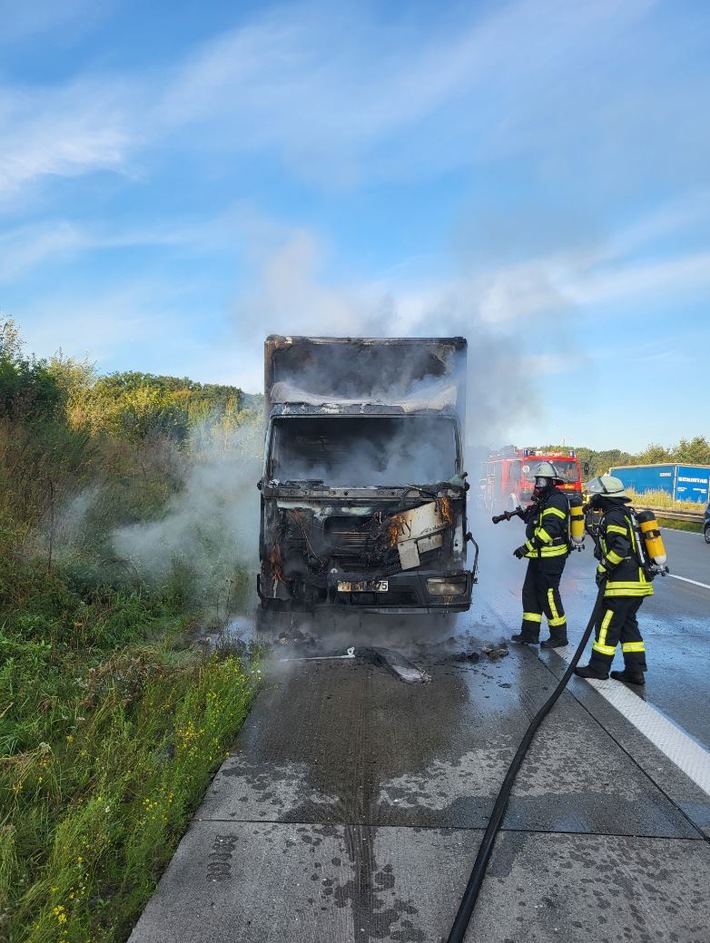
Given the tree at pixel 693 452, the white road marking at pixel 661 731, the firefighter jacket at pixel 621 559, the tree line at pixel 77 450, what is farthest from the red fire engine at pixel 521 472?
the tree at pixel 693 452

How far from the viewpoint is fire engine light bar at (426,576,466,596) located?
586cm

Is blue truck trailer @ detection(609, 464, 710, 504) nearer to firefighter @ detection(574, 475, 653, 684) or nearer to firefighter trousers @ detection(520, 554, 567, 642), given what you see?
firefighter trousers @ detection(520, 554, 567, 642)

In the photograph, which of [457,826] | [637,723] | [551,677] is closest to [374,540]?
[551,677]

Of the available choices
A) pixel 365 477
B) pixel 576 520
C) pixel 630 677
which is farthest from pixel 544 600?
pixel 365 477

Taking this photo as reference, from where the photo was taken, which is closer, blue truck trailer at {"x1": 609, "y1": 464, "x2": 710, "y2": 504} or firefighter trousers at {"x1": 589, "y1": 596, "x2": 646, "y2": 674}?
firefighter trousers at {"x1": 589, "y1": 596, "x2": 646, "y2": 674}

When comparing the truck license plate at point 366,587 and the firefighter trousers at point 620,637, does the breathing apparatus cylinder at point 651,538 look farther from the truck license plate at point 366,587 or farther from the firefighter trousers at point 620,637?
the truck license plate at point 366,587

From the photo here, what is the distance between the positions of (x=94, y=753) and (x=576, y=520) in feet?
15.3

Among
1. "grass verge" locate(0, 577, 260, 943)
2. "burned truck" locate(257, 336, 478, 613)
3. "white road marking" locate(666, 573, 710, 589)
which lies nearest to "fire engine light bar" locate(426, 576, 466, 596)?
"burned truck" locate(257, 336, 478, 613)

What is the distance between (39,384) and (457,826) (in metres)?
9.01

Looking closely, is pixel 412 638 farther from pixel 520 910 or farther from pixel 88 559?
pixel 520 910

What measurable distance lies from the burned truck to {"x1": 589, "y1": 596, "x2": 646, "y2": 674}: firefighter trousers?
119 cm

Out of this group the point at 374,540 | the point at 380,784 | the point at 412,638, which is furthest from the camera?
the point at 412,638

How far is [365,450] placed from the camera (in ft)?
23.0

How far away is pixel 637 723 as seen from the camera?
434 cm
